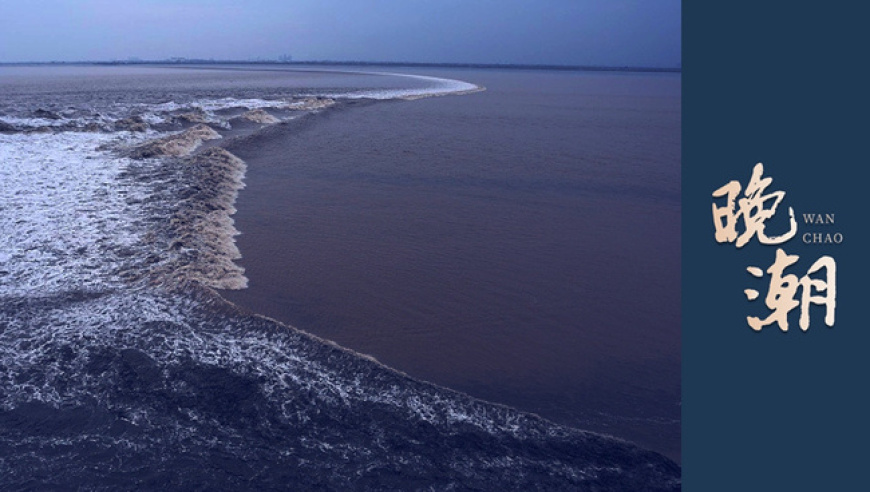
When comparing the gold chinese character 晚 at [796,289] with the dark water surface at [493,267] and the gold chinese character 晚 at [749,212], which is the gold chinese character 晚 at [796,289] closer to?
the gold chinese character 晚 at [749,212]

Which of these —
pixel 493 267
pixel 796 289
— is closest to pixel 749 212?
pixel 796 289

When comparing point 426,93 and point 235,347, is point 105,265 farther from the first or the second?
point 426,93

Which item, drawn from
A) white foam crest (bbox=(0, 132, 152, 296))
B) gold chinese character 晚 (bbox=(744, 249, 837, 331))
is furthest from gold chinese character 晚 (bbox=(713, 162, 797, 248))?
white foam crest (bbox=(0, 132, 152, 296))

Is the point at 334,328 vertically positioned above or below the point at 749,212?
below

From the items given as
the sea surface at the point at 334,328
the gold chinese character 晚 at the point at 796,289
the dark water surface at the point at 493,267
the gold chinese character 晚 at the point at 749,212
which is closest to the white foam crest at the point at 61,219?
the sea surface at the point at 334,328

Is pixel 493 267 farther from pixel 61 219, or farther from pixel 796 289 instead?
pixel 61 219

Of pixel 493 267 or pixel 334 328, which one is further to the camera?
pixel 493 267

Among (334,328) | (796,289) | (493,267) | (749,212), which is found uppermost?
(749,212)

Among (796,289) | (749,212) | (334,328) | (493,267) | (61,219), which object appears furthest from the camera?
(61,219)
